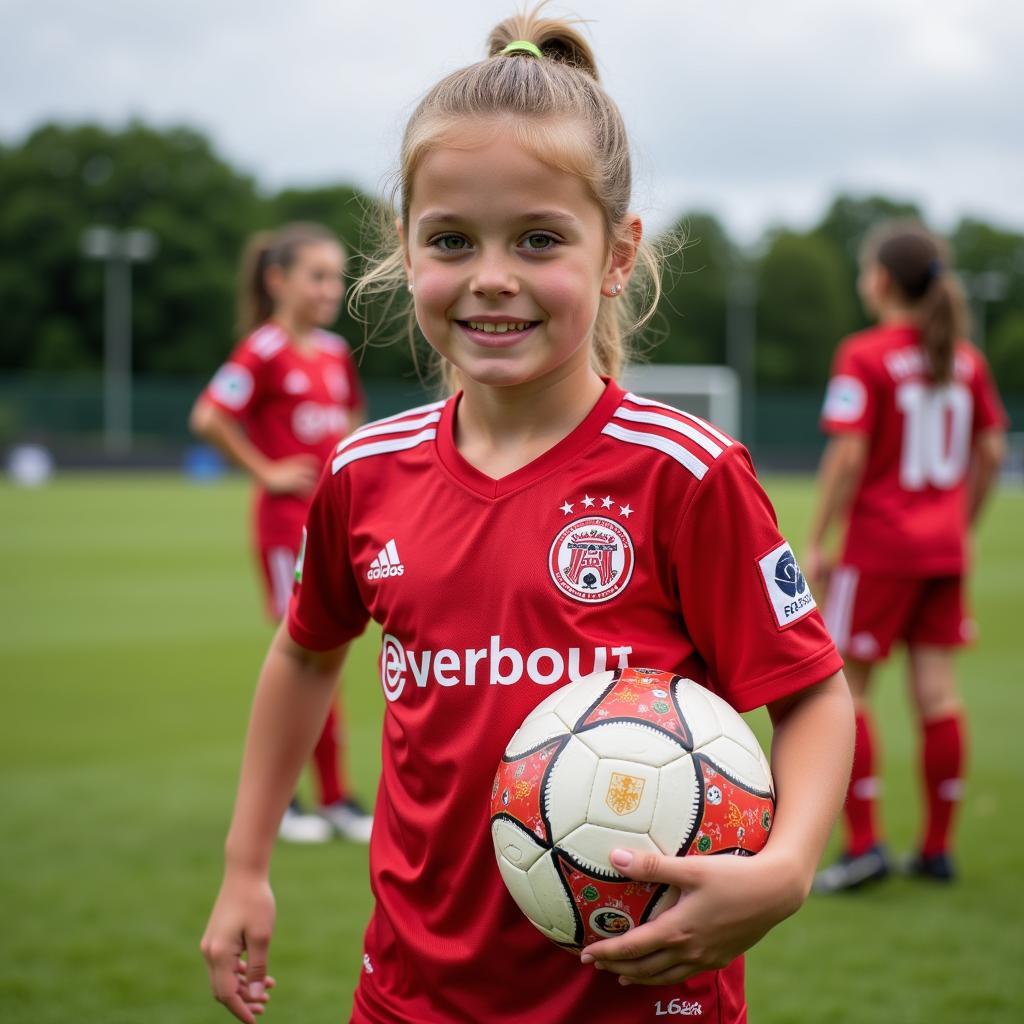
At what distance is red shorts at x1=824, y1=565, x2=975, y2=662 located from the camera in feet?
16.7

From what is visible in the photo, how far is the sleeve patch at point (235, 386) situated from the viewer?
591 centimetres

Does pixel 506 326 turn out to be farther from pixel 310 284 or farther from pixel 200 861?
pixel 310 284

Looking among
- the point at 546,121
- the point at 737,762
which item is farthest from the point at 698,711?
the point at 546,121

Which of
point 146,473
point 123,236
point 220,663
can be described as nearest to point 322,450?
point 220,663

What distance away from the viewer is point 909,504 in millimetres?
5148

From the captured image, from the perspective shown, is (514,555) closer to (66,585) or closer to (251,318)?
(251,318)

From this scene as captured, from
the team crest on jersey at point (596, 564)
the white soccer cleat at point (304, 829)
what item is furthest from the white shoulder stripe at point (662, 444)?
the white soccer cleat at point (304, 829)

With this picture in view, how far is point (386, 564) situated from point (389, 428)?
0.28 metres

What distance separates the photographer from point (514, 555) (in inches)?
78.3

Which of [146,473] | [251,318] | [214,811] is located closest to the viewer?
[214,811]

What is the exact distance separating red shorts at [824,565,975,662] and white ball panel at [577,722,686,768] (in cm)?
339

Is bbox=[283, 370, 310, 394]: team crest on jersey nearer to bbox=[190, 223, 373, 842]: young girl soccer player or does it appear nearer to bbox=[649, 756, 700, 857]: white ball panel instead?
bbox=[190, 223, 373, 842]: young girl soccer player

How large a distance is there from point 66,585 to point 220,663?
469 centimetres

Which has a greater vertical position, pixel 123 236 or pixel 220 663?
pixel 123 236
